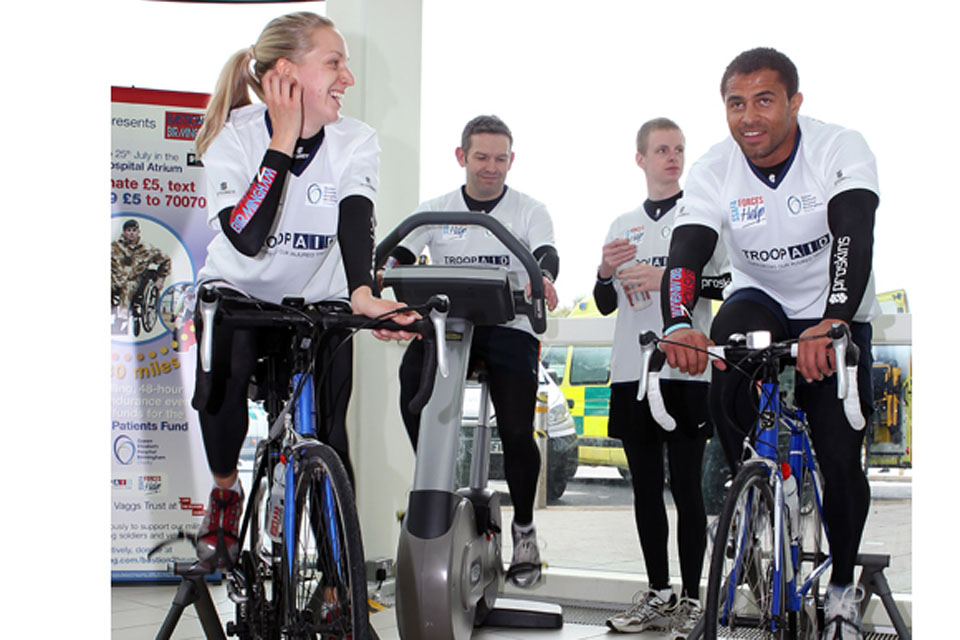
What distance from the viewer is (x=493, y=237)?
3309mm

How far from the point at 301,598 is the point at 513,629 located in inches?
54.6

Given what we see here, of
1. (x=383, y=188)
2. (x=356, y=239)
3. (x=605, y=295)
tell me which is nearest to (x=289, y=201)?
(x=356, y=239)

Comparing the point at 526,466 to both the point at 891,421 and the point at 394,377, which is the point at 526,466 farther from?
the point at 891,421

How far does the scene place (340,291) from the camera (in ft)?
7.65

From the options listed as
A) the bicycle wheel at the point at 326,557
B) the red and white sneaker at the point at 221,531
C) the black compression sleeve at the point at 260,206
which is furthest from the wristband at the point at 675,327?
the red and white sneaker at the point at 221,531

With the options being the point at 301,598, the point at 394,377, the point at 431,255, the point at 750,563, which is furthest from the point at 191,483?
the point at 750,563

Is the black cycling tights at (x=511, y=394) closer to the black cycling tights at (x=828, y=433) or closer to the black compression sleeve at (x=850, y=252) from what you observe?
the black cycling tights at (x=828, y=433)

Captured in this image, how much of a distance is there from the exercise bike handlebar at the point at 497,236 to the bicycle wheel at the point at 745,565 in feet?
3.08

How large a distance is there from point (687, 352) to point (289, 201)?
1.02m

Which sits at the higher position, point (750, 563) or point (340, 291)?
point (340, 291)

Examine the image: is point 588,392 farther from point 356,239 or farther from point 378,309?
point 378,309

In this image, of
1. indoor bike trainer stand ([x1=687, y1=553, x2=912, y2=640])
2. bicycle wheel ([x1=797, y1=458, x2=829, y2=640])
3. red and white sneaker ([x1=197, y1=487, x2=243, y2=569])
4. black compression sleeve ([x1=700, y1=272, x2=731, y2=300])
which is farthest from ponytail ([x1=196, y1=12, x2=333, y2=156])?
indoor bike trainer stand ([x1=687, y1=553, x2=912, y2=640])

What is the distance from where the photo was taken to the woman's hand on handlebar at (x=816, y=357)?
186 cm

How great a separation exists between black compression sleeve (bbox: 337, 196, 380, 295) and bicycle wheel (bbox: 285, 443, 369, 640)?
0.48 metres
